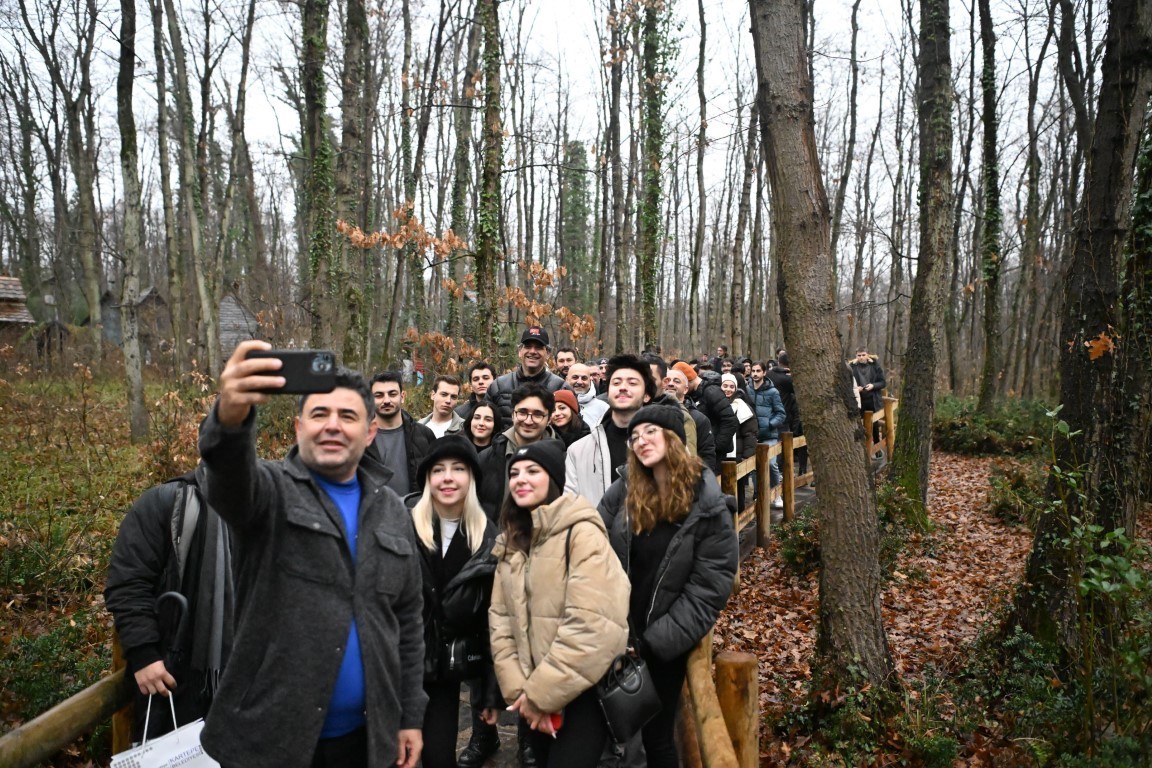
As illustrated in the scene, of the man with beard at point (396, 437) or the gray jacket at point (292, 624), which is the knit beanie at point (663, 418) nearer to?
the gray jacket at point (292, 624)

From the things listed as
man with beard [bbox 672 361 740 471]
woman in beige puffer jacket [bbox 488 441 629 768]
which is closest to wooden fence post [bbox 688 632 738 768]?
woman in beige puffer jacket [bbox 488 441 629 768]

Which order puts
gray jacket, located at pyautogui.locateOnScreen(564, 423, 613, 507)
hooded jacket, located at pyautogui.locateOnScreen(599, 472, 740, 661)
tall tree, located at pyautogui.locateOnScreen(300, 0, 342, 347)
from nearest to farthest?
hooded jacket, located at pyautogui.locateOnScreen(599, 472, 740, 661), gray jacket, located at pyautogui.locateOnScreen(564, 423, 613, 507), tall tree, located at pyautogui.locateOnScreen(300, 0, 342, 347)

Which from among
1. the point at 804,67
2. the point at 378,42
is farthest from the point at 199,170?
the point at 804,67

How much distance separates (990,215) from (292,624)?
60.0ft

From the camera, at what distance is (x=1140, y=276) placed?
429 cm

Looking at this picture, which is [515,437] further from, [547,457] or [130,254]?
[130,254]

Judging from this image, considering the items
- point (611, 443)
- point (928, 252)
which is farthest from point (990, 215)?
point (611, 443)

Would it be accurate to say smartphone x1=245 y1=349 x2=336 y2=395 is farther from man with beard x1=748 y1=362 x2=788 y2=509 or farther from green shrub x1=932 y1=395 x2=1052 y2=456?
green shrub x1=932 y1=395 x2=1052 y2=456

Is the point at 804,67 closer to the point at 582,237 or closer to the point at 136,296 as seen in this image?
the point at 136,296

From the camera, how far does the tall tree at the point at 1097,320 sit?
4.44m

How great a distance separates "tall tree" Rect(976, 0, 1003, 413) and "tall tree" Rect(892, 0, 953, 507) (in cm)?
779

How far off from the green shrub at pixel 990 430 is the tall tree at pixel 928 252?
6650mm

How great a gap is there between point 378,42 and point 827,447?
22834 mm

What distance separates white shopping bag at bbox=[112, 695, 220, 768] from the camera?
7.36 ft
